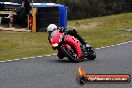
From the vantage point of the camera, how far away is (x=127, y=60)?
13586mm

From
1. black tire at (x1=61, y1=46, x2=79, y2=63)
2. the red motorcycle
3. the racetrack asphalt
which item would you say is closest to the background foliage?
the racetrack asphalt

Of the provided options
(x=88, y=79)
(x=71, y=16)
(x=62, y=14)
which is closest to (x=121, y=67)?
(x=88, y=79)

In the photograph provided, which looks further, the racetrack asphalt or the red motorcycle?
the red motorcycle

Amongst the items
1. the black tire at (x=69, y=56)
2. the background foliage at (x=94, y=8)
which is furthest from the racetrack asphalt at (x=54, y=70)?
the background foliage at (x=94, y=8)

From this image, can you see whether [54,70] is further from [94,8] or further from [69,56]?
[94,8]

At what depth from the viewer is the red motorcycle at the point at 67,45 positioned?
13.0 m

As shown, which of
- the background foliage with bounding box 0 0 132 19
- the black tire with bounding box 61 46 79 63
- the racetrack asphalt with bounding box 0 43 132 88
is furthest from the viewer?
the background foliage with bounding box 0 0 132 19

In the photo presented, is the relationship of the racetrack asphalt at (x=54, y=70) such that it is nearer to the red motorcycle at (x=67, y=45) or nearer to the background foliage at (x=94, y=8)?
the red motorcycle at (x=67, y=45)

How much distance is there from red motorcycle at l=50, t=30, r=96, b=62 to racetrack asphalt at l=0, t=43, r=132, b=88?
23 cm

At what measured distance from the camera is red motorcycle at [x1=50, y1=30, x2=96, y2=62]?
12969 mm

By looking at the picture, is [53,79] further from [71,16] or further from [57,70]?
[71,16]

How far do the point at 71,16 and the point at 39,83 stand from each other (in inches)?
1651

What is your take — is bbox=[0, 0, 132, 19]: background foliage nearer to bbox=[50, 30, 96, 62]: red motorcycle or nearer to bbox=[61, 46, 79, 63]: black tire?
bbox=[50, 30, 96, 62]: red motorcycle

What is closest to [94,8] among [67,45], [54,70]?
[67,45]
